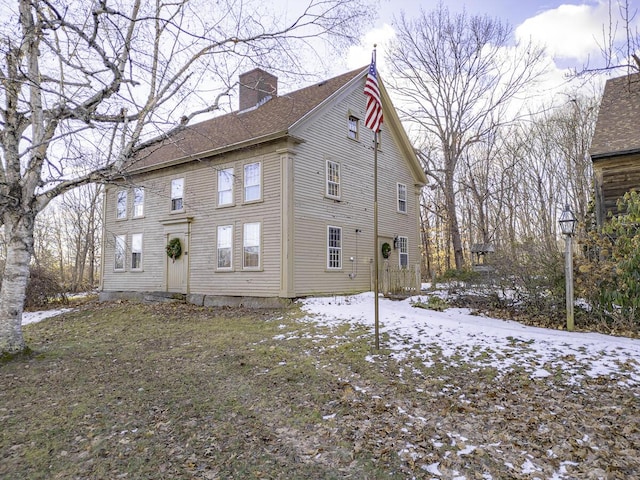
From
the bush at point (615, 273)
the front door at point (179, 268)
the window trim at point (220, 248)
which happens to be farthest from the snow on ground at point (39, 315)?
the bush at point (615, 273)

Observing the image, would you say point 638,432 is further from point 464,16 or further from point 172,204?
point 464,16

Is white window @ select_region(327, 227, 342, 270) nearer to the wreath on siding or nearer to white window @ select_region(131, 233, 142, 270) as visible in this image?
the wreath on siding

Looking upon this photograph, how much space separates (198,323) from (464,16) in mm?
19474

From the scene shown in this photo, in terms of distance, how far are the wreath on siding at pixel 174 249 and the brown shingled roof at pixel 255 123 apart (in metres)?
3.16

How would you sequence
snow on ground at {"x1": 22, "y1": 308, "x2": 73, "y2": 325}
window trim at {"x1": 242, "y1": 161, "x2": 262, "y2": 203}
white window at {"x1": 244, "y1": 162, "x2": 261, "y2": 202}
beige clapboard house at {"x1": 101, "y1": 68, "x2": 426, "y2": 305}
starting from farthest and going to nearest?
snow on ground at {"x1": 22, "y1": 308, "x2": 73, "y2": 325} < white window at {"x1": 244, "y1": 162, "x2": 261, "y2": 202} < window trim at {"x1": 242, "y1": 161, "x2": 262, "y2": 203} < beige clapboard house at {"x1": 101, "y1": 68, "x2": 426, "y2": 305}

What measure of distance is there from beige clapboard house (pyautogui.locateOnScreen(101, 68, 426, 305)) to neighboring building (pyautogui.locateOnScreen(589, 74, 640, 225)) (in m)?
6.99

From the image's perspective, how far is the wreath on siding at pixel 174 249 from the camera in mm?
14719

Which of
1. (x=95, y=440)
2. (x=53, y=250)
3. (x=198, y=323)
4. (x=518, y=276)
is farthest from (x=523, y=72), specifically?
(x=53, y=250)

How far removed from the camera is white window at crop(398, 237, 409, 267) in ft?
55.0

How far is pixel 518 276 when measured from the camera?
902cm

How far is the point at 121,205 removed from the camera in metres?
17.5

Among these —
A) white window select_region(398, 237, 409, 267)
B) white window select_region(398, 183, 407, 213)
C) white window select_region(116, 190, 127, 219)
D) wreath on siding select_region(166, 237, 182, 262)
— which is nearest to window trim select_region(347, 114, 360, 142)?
white window select_region(398, 183, 407, 213)

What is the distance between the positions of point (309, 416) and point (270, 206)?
28.7ft

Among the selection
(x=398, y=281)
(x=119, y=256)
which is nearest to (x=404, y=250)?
(x=398, y=281)
